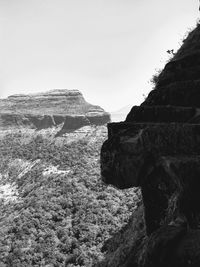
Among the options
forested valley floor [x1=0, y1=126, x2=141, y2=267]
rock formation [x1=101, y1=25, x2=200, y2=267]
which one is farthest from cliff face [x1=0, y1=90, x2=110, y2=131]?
rock formation [x1=101, y1=25, x2=200, y2=267]

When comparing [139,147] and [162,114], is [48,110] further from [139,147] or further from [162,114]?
[139,147]

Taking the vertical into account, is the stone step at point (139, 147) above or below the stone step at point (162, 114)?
below

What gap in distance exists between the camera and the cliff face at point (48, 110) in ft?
434

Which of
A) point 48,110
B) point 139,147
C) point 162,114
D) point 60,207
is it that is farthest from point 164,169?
point 48,110

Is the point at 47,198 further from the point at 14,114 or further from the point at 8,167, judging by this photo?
the point at 14,114

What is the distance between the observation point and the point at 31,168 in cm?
9981

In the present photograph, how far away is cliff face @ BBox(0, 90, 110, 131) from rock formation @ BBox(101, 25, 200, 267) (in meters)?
112

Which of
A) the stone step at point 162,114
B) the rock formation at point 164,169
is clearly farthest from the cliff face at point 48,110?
the rock formation at point 164,169

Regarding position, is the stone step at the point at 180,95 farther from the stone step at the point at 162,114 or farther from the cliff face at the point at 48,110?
the cliff face at the point at 48,110

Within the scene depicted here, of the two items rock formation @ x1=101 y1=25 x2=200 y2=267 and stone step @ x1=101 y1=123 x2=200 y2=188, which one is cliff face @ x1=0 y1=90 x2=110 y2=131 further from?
stone step @ x1=101 y1=123 x2=200 y2=188

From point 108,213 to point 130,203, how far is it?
539 centimetres

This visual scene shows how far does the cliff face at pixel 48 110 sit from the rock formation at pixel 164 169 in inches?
4419

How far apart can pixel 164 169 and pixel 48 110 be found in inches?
5694

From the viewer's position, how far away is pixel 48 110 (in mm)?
153625
